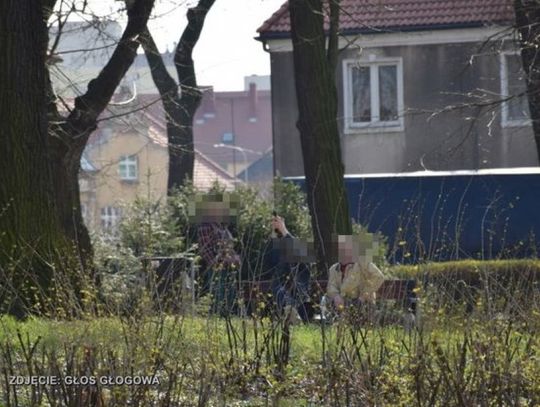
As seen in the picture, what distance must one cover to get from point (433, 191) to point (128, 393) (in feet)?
67.1

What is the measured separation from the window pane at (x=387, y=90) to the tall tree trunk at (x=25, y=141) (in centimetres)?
2396

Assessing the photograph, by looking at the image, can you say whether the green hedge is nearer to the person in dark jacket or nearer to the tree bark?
the person in dark jacket

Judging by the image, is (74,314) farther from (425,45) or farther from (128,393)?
(425,45)

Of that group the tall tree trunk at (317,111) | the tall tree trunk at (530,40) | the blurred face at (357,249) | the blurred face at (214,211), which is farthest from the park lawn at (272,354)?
the tall tree trunk at (530,40)

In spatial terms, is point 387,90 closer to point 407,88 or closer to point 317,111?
point 407,88

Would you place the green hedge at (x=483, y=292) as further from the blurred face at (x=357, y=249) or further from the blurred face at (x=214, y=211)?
the blurred face at (x=214, y=211)

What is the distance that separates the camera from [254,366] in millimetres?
9219

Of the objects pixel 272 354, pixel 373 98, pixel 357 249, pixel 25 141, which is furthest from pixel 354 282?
pixel 373 98

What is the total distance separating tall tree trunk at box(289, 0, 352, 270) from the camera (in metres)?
19.0

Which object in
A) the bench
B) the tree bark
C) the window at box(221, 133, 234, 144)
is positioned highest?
the window at box(221, 133, 234, 144)

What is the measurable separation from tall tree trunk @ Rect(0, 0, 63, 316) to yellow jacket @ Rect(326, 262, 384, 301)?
2.99 meters

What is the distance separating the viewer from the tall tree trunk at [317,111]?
18984 millimetres

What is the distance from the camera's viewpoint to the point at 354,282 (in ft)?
36.3

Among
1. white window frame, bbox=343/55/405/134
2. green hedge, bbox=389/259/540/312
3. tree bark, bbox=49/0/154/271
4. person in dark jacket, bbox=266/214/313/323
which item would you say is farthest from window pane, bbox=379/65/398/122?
green hedge, bbox=389/259/540/312
